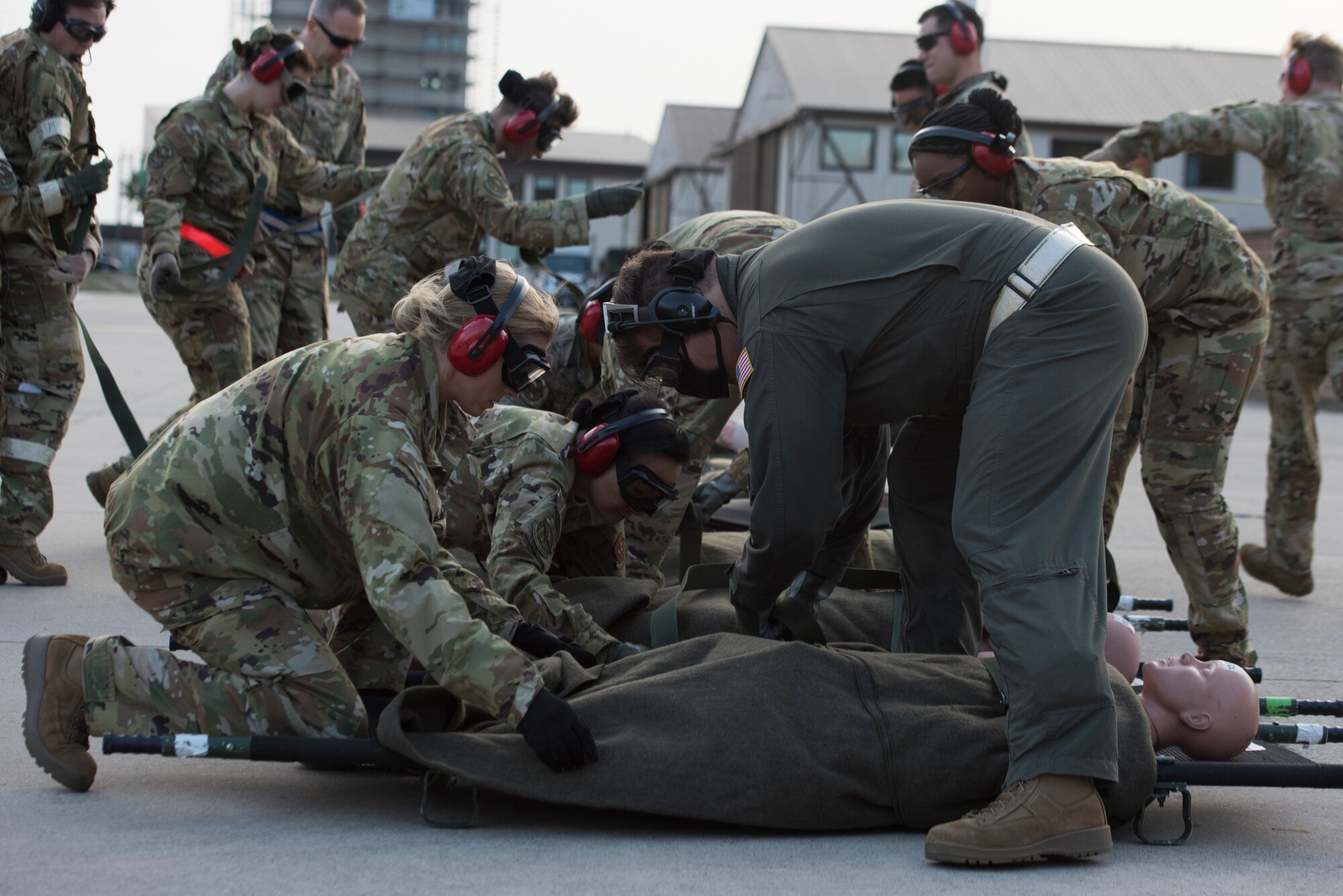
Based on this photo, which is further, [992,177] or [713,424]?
[713,424]

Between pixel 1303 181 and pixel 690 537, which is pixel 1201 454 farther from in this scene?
pixel 1303 181

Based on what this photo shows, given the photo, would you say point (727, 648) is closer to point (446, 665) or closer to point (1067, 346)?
point (446, 665)

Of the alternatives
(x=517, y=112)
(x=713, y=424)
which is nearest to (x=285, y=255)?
(x=517, y=112)

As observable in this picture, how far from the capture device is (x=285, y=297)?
639cm

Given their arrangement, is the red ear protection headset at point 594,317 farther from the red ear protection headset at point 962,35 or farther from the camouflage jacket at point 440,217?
the red ear protection headset at point 962,35

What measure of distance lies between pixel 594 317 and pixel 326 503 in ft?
5.21

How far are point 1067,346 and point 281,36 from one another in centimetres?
408

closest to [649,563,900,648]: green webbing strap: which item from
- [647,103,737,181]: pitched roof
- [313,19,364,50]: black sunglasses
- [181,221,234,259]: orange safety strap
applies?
[181,221,234,259]: orange safety strap

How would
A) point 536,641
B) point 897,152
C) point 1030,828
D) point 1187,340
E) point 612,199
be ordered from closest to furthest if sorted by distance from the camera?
point 1030,828 → point 536,641 → point 1187,340 → point 612,199 → point 897,152

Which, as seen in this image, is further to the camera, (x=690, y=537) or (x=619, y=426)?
(x=690, y=537)

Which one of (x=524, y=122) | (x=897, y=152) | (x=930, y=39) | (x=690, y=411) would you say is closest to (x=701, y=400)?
(x=690, y=411)

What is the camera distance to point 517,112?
570 centimetres

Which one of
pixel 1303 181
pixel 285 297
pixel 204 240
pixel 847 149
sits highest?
pixel 847 149

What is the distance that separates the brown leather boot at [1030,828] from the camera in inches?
103
